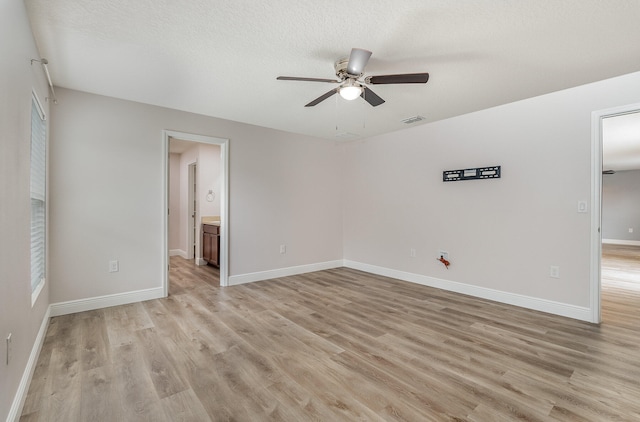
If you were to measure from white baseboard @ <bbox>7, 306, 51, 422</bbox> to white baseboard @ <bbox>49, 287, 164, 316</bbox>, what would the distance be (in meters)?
0.48

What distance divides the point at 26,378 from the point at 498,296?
4.44 m

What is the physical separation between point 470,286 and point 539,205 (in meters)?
1.31

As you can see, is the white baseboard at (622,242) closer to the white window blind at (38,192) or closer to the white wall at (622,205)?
the white wall at (622,205)

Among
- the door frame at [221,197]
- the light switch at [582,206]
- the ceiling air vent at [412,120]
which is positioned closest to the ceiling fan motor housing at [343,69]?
the ceiling air vent at [412,120]

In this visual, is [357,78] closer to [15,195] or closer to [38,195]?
[15,195]

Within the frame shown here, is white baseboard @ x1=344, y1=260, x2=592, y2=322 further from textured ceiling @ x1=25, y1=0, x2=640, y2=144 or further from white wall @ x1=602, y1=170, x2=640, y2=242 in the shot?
white wall @ x1=602, y1=170, x2=640, y2=242

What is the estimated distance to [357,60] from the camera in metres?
2.07

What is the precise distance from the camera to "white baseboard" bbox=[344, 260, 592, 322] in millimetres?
3067

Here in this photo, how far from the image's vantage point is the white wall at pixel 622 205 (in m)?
9.20

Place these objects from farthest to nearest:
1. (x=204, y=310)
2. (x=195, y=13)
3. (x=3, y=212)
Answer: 1. (x=204, y=310)
2. (x=195, y=13)
3. (x=3, y=212)

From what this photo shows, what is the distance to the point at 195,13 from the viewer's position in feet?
6.30

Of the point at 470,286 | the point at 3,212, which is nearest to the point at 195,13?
the point at 3,212

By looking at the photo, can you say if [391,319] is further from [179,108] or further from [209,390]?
[179,108]

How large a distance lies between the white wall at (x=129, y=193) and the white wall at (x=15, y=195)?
3.87ft
